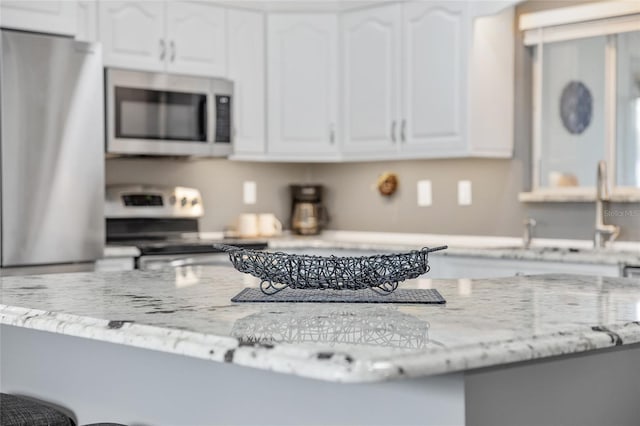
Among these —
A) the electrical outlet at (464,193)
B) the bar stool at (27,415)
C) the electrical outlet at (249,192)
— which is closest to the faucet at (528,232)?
the electrical outlet at (464,193)

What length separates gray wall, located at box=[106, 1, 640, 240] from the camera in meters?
4.69

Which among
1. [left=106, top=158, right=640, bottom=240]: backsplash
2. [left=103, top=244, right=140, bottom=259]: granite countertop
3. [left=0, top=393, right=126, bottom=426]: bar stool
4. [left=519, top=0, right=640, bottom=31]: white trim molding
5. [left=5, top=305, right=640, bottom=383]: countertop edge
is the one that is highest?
[left=519, top=0, right=640, bottom=31]: white trim molding

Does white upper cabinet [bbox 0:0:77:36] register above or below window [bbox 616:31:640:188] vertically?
above

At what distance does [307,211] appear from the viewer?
18.5 ft

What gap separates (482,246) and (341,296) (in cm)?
274

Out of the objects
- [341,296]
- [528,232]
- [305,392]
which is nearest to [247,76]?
[528,232]

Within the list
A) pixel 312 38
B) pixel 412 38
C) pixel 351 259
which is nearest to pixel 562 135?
pixel 412 38

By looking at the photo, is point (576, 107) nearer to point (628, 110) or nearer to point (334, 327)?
point (628, 110)

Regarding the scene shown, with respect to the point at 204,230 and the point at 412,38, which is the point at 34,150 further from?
the point at 412,38

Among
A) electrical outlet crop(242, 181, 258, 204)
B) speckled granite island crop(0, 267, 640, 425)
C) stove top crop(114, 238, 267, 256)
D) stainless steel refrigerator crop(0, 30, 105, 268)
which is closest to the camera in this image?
speckled granite island crop(0, 267, 640, 425)

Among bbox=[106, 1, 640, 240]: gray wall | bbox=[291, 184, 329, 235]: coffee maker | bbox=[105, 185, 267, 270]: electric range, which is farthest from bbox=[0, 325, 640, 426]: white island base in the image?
bbox=[291, 184, 329, 235]: coffee maker

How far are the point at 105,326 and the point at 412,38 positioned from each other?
3.54 metres

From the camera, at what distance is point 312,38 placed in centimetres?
526

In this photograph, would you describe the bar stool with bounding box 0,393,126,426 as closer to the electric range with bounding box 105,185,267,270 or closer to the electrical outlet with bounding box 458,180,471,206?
the electric range with bounding box 105,185,267,270
